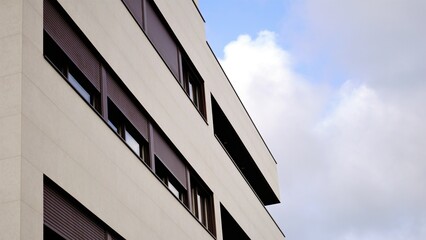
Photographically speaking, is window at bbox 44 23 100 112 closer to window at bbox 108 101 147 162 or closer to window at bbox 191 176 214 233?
window at bbox 108 101 147 162

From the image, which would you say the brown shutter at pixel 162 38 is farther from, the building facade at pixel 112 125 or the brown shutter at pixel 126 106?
the brown shutter at pixel 126 106

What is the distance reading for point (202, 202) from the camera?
79.4 feet

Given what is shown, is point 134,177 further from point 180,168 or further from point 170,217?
point 180,168

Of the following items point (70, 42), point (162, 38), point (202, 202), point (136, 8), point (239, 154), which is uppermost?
point (239, 154)

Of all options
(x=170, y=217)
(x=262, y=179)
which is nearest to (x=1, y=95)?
(x=170, y=217)

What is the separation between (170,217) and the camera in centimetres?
1977

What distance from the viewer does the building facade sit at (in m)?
13.2

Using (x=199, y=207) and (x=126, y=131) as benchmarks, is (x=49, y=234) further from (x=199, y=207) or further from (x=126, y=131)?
(x=199, y=207)

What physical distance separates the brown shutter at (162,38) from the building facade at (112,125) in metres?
0.04

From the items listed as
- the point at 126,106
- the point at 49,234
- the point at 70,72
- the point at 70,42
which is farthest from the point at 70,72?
the point at 49,234

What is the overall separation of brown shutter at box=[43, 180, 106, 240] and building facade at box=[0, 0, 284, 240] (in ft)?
0.06

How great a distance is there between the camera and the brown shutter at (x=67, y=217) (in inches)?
534

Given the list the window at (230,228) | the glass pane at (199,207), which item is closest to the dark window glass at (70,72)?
the glass pane at (199,207)

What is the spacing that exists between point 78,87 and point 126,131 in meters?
2.65
